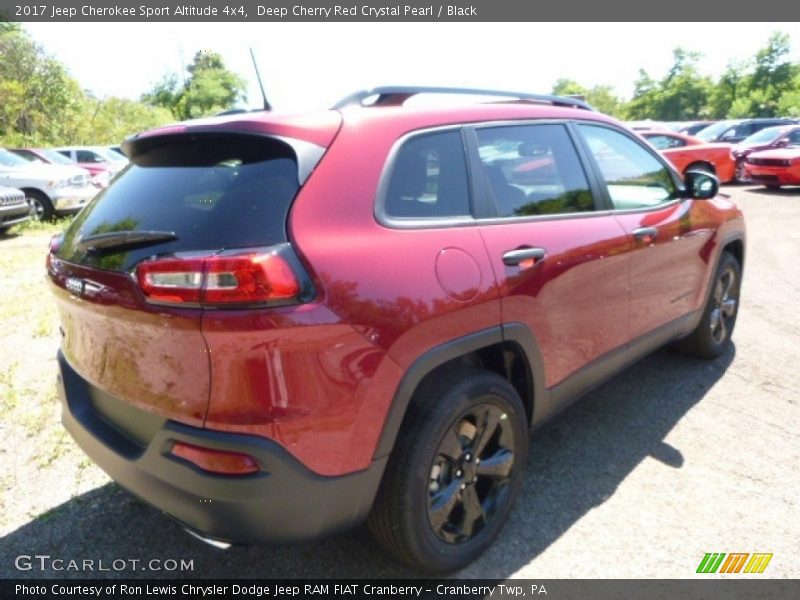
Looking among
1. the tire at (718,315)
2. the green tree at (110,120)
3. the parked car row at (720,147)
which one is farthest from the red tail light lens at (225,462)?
the green tree at (110,120)

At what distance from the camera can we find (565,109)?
10.2 feet

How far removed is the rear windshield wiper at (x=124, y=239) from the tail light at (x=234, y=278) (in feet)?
0.46

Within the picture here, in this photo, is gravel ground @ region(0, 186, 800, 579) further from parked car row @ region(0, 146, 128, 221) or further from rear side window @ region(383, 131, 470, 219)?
parked car row @ region(0, 146, 128, 221)

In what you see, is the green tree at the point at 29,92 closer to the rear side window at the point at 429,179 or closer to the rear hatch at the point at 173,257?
the rear hatch at the point at 173,257

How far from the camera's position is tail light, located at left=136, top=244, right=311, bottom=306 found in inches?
67.6

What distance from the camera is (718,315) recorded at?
4.26 meters

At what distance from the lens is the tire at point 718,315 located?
412 cm

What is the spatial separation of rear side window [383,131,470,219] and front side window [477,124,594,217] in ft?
0.58

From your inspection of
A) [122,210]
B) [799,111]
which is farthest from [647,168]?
[799,111]

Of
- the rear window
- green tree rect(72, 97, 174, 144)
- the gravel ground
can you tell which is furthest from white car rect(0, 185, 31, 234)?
green tree rect(72, 97, 174, 144)

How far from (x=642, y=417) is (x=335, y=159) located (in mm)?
2518

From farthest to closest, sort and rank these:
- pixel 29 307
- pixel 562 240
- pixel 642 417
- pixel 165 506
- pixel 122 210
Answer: pixel 29 307 → pixel 642 417 → pixel 562 240 → pixel 122 210 → pixel 165 506

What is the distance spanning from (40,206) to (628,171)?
11742 millimetres

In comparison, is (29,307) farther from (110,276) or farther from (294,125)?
(294,125)
